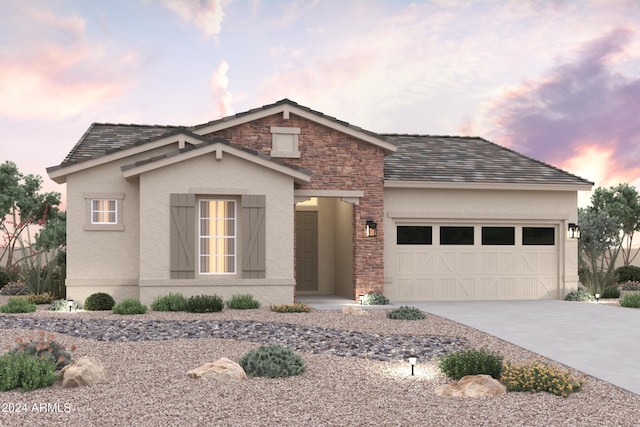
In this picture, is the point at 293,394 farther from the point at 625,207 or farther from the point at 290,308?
the point at 625,207

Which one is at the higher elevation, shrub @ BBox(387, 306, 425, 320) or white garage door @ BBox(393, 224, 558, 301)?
white garage door @ BBox(393, 224, 558, 301)

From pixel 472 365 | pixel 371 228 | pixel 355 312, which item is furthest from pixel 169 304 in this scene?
pixel 472 365

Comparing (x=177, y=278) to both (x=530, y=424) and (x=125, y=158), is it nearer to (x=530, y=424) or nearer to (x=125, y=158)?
(x=125, y=158)

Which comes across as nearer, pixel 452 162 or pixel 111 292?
pixel 111 292

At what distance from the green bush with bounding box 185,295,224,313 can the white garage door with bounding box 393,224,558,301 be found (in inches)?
218

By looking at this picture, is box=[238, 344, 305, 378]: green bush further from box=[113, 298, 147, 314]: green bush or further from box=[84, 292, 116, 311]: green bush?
box=[84, 292, 116, 311]: green bush

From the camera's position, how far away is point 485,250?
61.8 feet

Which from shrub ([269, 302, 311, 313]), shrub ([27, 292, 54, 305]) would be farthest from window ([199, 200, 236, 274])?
shrub ([27, 292, 54, 305])

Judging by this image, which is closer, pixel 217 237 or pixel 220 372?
pixel 220 372

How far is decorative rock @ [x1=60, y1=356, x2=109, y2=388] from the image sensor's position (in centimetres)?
767

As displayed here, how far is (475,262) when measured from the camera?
61.5 feet

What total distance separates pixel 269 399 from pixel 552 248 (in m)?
14.4

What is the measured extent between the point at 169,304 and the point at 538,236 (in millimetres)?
10880

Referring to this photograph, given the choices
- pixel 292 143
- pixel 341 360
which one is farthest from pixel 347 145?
pixel 341 360
